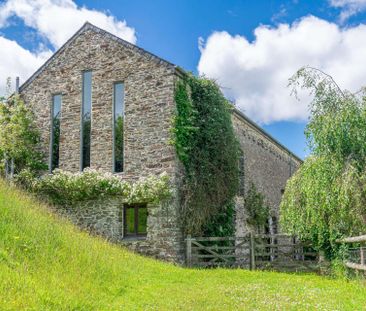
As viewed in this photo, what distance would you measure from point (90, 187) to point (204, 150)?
444cm

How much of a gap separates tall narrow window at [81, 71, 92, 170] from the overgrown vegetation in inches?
330

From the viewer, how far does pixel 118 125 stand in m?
18.5

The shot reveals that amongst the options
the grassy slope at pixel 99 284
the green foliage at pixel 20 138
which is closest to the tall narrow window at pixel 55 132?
the green foliage at pixel 20 138

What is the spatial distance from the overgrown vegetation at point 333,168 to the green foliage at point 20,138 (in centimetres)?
1083

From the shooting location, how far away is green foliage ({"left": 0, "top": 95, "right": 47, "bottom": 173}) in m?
19.8

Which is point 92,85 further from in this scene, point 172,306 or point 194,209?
point 172,306

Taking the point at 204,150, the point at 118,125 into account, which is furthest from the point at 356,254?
the point at 118,125

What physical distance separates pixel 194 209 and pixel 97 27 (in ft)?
27.4

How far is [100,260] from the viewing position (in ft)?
37.1

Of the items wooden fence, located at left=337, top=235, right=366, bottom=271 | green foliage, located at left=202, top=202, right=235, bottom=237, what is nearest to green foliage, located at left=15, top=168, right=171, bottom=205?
green foliage, located at left=202, top=202, right=235, bottom=237

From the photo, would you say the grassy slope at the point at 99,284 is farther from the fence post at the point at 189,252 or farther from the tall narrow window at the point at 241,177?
the tall narrow window at the point at 241,177

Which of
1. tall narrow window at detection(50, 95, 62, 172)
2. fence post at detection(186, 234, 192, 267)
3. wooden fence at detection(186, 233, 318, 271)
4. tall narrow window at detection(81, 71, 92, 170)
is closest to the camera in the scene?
wooden fence at detection(186, 233, 318, 271)

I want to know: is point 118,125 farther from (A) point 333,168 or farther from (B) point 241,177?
(A) point 333,168

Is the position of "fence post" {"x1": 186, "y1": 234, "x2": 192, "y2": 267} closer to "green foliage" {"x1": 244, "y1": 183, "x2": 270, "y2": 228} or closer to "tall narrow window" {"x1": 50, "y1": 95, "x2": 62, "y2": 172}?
"green foliage" {"x1": 244, "y1": 183, "x2": 270, "y2": 228}
